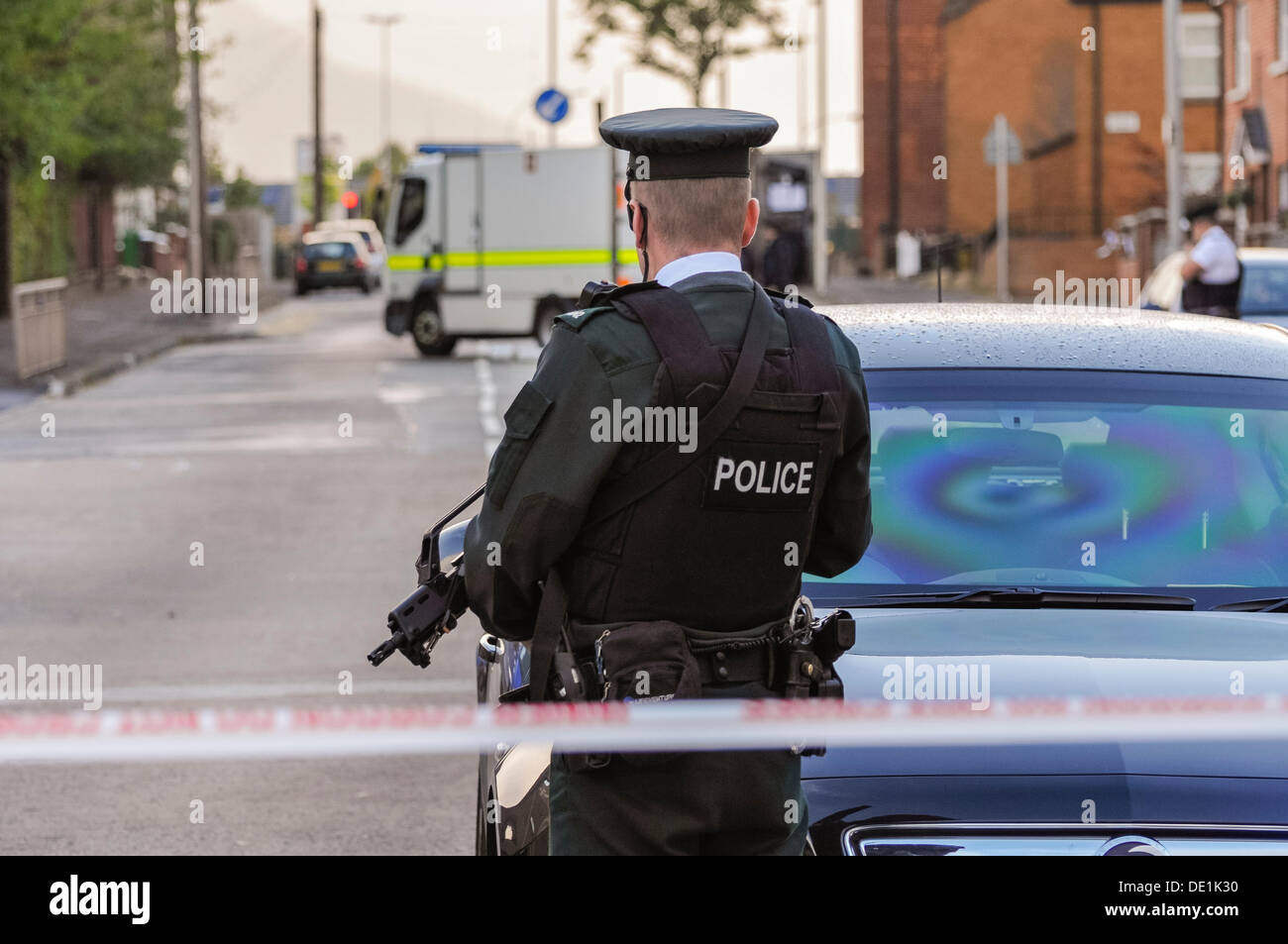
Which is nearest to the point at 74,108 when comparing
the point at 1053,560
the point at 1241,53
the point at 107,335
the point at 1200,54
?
the point at 107,335

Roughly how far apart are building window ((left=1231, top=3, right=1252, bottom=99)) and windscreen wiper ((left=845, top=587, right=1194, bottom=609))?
38385 mm

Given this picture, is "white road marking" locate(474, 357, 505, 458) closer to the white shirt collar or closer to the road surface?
the road surface

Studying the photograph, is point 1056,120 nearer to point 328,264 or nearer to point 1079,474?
point 328,264

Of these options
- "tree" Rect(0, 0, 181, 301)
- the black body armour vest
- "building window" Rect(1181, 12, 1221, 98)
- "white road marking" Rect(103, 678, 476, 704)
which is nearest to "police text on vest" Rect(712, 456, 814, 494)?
the black body armour vest

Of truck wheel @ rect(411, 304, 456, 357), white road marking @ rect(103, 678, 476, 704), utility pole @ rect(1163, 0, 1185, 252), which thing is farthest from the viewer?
truck wheel @ rect(411, 304, 456, 357)

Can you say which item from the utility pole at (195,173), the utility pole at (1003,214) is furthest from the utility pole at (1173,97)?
the utility pole at (195,173)

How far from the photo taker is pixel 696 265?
9.89 ft

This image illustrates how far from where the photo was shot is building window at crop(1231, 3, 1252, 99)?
40.4 m

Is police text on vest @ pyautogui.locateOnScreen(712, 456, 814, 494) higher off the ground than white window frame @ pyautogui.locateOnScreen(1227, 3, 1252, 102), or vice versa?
white window frame @ pyautogui.locateOnScreen(1227, 3, 1252, 102)

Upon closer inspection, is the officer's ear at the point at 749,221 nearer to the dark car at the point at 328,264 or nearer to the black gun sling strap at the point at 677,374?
the black gun sling strap at the point at 677,374

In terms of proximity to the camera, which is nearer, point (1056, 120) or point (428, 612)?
point (428, 612)

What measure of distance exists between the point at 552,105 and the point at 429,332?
956 cm

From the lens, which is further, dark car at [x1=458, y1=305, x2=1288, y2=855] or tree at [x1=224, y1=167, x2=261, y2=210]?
tree at [x1=224, y1=167, x2=261, y2=210]

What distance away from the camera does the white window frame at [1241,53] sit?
4037 cm
